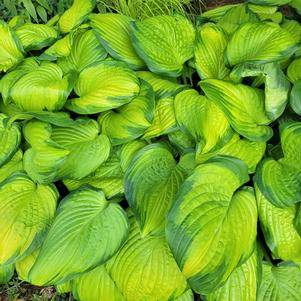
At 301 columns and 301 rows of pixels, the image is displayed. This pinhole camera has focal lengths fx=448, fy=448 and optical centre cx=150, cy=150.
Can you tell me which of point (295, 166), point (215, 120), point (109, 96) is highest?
point (109, 96)

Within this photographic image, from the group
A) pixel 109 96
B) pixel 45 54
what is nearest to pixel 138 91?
pixel 109 96

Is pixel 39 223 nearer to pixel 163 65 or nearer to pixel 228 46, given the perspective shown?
pixel 163 65

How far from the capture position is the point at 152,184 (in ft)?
5.20

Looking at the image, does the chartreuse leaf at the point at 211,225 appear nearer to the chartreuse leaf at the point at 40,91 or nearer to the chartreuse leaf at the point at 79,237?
the chartreuse leaf at the point at 79,237

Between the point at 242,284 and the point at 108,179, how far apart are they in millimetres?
628

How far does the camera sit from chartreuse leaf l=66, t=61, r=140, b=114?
1712mm

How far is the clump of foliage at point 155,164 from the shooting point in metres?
1.46

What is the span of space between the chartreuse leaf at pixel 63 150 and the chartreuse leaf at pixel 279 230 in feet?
1.98

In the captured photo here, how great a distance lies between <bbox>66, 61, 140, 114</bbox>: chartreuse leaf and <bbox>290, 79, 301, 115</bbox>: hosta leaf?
583 mm

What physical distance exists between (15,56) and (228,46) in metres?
0.95

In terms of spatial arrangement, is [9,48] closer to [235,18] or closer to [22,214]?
[22,214]

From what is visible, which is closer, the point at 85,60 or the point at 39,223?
the point at 39,223

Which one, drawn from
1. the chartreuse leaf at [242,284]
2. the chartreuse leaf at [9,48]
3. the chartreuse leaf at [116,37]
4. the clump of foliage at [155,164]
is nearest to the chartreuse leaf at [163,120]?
the clump of foliage at [155,164]

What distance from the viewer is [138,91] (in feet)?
5.74
